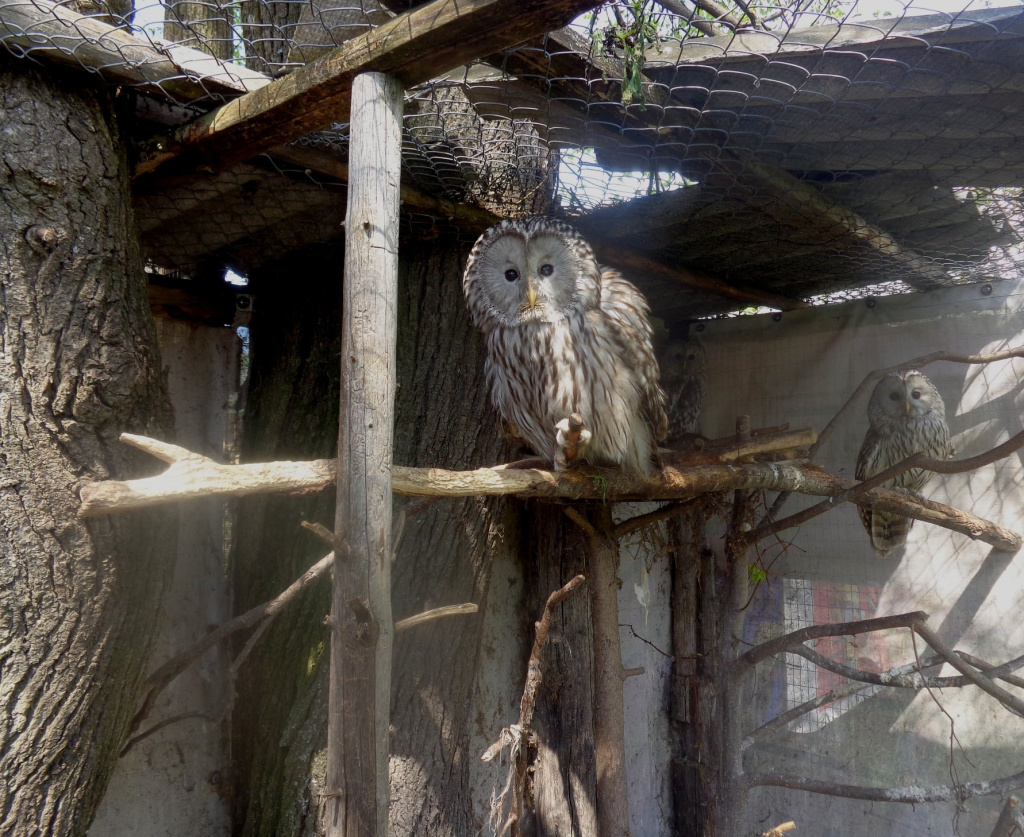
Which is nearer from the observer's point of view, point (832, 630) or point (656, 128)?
point (656, 128)

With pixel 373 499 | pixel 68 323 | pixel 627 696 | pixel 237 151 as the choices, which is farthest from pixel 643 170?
pixel 627 696

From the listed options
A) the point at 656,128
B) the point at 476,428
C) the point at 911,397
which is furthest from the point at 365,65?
the point at 911,397

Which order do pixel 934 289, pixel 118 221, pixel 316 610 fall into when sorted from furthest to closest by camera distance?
pixel 934 289, pixel 316 610, pixel 118 221

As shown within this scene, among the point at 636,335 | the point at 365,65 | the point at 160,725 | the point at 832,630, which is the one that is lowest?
the point at 160,725

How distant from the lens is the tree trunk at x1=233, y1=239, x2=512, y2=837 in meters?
2.73

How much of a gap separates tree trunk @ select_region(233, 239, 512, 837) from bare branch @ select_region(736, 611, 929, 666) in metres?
1.25

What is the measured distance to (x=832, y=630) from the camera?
3100mm

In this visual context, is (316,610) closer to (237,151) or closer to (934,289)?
(237,151)

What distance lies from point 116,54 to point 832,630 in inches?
128

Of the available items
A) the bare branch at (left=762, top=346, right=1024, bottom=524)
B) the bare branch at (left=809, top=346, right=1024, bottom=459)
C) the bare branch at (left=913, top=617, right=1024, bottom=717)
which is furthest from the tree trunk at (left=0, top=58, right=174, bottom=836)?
the bare branch at (left=809, top=346, right=1024, bottom=459)

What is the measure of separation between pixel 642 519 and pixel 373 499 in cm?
171

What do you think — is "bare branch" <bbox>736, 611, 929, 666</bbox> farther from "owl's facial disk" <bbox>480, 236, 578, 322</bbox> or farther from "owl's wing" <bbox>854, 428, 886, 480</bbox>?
"owl's facial disk" <bbox>480, 236, 578, 322</bbox>

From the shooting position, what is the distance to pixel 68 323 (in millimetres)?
2014

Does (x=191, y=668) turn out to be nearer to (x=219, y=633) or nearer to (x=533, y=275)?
(x=219, y=633)
